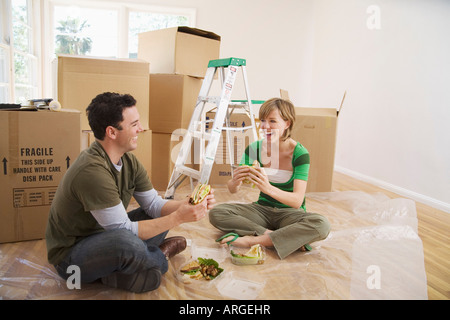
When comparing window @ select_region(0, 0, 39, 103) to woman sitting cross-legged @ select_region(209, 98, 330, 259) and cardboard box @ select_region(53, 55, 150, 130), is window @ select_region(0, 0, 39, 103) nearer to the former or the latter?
cardboard box @ select_region(53, 55, 150, 130)

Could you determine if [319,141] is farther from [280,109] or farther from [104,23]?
[104,23]

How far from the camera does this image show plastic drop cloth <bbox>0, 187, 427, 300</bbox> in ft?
4.31

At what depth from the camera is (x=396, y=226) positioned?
2125mm

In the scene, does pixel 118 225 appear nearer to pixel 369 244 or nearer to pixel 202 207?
pixel 202 207

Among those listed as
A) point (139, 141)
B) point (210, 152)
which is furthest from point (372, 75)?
point (139, 141)

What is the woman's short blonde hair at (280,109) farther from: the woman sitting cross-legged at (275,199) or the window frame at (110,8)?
the window frame at (110,8)

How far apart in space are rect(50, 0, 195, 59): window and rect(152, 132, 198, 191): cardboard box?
1.99 metres

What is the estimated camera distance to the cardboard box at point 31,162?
1.69m

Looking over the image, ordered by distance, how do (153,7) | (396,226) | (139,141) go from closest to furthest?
(396,226) < (139,141) < (153,7)

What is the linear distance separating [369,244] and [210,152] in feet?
3.36

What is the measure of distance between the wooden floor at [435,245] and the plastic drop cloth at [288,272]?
0.14 ft

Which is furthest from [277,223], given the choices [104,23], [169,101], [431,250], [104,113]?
[104,23]

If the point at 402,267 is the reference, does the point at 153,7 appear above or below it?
above

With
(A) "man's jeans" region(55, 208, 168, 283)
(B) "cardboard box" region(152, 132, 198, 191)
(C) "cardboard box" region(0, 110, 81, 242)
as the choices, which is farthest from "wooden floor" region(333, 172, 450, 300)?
(C) "cardboard box" region(0, 110, 81, 242)
